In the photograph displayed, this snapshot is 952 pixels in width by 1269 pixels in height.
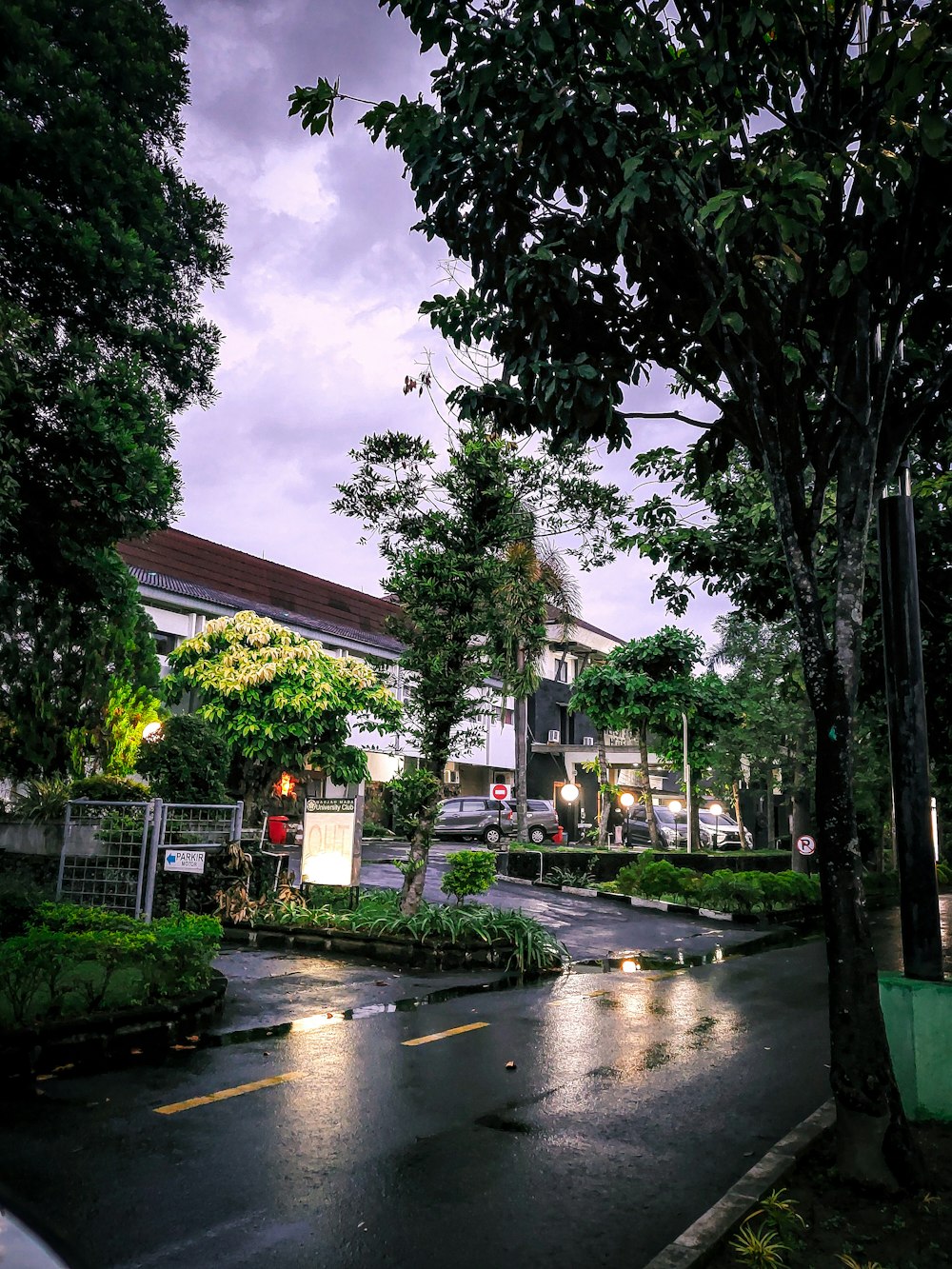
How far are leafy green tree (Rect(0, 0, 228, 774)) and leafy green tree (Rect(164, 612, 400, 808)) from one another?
9.58m

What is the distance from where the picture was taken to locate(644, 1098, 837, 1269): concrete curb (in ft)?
12.6

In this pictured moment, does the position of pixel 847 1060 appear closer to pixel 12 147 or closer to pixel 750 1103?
pixel 750 1103

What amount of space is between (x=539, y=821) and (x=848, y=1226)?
33269 mm

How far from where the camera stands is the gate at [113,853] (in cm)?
1206

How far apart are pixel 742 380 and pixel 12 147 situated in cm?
903

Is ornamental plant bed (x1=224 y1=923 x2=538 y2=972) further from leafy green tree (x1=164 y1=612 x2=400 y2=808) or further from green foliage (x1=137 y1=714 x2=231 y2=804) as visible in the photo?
leafy green tree (x1=164 y1=612 x2=400 y2=808)

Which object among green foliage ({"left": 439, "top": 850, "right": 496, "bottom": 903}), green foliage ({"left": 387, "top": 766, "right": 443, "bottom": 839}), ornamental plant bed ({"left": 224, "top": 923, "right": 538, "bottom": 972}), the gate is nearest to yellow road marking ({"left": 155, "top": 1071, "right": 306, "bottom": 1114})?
ornamental plant bed ({"left": 224, "top": 923, "right": 538, "bottom": 972})

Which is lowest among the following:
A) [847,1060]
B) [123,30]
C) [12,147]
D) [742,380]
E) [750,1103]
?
[750,1103]

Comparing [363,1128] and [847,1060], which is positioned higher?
[847,1060]

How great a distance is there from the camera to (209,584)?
33.8 meters

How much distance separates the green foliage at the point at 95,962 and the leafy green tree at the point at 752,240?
5465 mm

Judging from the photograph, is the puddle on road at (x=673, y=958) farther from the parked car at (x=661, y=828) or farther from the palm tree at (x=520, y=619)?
the parked car at (x=661, y=828)

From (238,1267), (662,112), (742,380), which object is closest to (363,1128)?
(238,1267)

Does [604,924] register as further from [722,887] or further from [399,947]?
[399,947]
